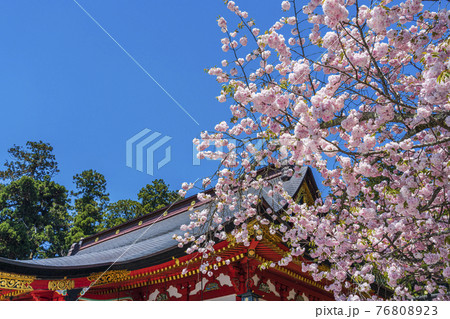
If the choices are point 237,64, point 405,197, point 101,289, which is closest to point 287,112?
point 237,64

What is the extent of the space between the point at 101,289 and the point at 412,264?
23.4 feet

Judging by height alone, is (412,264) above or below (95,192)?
below

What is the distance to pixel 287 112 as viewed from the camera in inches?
156

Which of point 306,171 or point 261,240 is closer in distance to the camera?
point 261,240

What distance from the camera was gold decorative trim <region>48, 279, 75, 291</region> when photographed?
754 cm

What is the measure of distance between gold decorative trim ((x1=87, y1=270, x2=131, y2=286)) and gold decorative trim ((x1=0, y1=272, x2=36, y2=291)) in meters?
1.17

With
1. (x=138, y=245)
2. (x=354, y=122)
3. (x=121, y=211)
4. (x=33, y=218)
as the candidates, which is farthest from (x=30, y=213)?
(x=354, y=122)

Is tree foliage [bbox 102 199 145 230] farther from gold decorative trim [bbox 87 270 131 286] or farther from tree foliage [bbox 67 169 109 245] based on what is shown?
gold decorative trim [bbox 87 270 131 286]

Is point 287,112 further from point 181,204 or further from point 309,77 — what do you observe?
point 181,204

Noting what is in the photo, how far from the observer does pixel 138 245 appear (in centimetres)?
930

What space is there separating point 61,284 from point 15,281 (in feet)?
3.25

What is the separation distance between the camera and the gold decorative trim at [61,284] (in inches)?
297

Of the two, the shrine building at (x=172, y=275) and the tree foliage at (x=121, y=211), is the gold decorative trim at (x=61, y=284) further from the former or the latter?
the tree foliage at (x=121, y=211)

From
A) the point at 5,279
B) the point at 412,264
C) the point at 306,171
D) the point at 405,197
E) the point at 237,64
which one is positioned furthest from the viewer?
the point at 306,171
